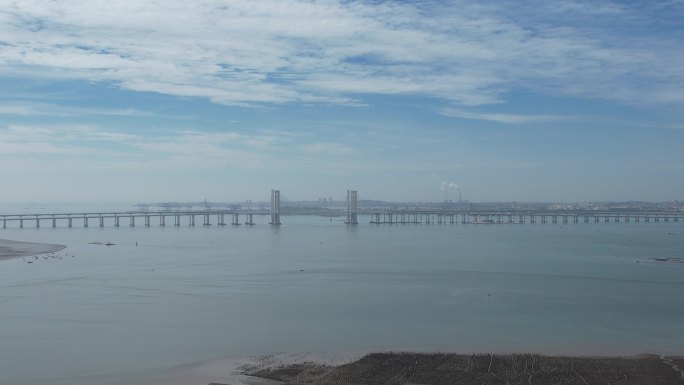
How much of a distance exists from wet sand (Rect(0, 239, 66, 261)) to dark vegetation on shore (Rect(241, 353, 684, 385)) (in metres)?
18.5

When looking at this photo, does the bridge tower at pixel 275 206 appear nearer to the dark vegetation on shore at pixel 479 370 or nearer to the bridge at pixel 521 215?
the bridge at pixel 521 215

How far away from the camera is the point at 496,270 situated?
19.6m

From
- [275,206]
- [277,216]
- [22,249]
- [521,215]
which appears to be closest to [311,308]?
[22,249]

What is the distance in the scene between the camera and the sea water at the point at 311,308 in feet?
30.8

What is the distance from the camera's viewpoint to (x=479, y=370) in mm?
7949

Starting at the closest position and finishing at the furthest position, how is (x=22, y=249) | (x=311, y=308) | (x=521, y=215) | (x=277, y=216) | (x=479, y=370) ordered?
1. (x=479, y=370)
2. (x=311, y=308)
3. (x=22, y=249)
4. (x=277, y=216)
5. (x=521, y=215)

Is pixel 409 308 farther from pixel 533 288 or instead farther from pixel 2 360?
pixel 2 360

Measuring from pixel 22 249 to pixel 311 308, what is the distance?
18.4 metres

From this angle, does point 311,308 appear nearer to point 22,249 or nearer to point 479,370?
point 479,370

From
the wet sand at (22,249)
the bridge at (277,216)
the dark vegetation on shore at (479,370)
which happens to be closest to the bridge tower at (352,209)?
the bridge at (277,216)

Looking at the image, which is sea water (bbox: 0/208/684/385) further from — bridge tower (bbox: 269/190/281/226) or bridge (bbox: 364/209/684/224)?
bridge (bbox: 364/209/684/224)

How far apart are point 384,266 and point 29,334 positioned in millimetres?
12287

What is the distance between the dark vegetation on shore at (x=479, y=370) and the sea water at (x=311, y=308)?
2.47ft

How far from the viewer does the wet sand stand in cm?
2412
